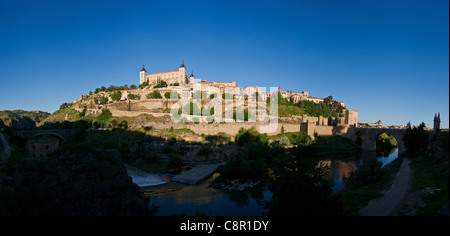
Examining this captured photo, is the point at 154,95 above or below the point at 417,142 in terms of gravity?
above

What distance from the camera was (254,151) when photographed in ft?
78.1

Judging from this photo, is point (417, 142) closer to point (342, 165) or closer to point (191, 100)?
point (342, 165)

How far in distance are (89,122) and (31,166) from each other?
1357 inches

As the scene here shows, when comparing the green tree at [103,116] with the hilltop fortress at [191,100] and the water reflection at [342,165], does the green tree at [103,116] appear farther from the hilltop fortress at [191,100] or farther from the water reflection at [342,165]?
the water reflection at [342,165]

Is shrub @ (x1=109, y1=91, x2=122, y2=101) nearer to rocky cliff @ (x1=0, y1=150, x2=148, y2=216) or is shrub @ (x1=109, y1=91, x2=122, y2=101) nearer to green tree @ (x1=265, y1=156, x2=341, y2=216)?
rocky cliff @ (x1=0, y1=150, x2=148, y2=216)

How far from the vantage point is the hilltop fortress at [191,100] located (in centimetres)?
3656

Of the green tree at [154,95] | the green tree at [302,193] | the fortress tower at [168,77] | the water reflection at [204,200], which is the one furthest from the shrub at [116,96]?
the green tree at [302,193]

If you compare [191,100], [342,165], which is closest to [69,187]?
[342,165]

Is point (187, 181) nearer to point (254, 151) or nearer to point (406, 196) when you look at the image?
point (254, 151)

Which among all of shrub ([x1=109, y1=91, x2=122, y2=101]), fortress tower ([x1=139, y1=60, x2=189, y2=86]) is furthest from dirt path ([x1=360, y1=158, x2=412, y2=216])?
fortress tower ([x1=139, y1=60, x2=189, y2=86])

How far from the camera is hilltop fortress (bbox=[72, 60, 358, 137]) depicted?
3656 cm

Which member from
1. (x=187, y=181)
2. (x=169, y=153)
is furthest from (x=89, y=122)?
(x=187, y=181)

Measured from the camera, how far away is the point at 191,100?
4825 centimetres
